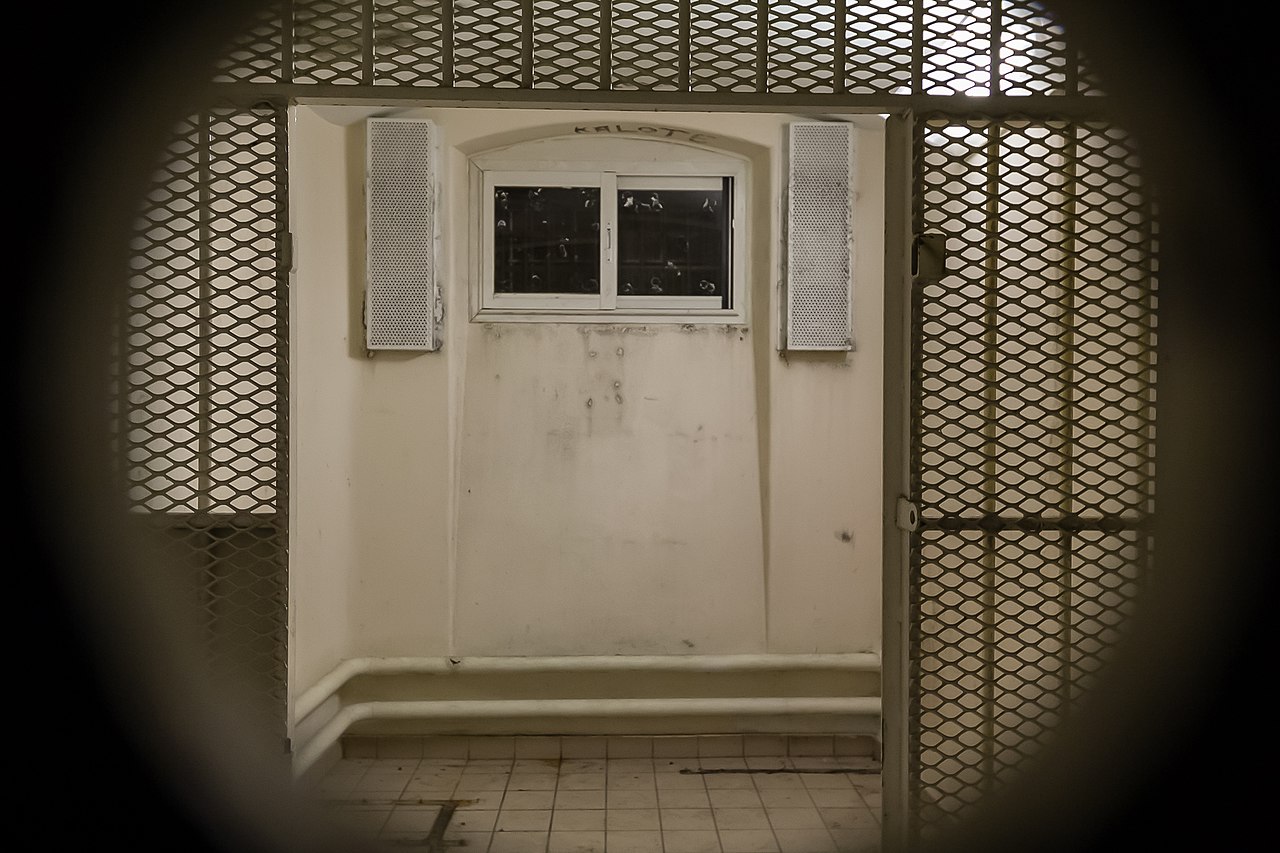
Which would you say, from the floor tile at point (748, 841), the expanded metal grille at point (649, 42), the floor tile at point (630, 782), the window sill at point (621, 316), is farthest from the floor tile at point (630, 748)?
the expanded metal grille at point (649, 42)

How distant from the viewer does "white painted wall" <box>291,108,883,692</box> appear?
3.44 m

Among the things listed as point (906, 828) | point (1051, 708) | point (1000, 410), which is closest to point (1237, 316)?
point (1000, 410)

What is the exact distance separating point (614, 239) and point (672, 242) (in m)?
0.24

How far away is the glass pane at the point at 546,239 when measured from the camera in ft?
11.7

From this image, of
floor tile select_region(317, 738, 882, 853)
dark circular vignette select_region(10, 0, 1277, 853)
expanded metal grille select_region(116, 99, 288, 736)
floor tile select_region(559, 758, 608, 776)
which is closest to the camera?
dark circular vignette select_region(10, 0, 1277, 853)

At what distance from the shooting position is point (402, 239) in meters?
3.37

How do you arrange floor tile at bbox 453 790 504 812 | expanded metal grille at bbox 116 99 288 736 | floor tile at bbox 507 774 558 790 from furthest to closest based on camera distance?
floor tile at bbox 507 774 558 790 → floor tile at bbox 453 790 504 812 → expanded metal grille at bbox 116 99 288 736

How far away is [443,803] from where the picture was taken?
2973mm

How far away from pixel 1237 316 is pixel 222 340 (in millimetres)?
2574

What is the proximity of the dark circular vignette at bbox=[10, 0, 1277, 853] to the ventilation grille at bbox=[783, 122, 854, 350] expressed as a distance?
1663 millimetres

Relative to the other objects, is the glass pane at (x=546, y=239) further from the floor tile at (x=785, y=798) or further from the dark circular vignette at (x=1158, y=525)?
the floor tile at (x=785, y=798)

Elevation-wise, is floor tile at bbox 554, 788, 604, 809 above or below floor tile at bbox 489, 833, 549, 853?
below

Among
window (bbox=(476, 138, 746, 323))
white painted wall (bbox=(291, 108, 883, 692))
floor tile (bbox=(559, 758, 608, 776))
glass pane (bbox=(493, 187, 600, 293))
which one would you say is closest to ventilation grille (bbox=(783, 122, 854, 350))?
white painted wall (bbox=(291, 108, 883, 692))

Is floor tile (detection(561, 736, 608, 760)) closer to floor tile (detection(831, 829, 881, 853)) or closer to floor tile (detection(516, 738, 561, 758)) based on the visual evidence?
floor tile (detection(516, 738, 561, 758))
